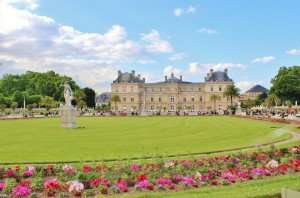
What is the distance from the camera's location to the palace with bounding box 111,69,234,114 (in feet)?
447

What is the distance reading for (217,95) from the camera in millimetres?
133500

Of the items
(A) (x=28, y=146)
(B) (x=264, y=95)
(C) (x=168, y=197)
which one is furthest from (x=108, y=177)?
(B) (x=264, y=95)

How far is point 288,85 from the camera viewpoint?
277 feet

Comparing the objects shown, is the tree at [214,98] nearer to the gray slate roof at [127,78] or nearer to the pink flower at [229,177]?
the gray slate roof at [127,78]

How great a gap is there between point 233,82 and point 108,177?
128207 millimetres

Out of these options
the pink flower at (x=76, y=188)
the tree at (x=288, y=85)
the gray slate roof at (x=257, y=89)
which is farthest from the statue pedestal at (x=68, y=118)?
the gray slate roof at (x=257, y=89)

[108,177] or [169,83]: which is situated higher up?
[169,83]

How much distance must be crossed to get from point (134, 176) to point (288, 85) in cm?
8019

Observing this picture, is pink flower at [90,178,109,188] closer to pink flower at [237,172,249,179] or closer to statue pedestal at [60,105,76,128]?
pink flower at [237,172,249,179]

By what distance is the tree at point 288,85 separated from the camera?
276ft

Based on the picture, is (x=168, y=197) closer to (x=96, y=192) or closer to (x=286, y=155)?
(x=96, y=192)


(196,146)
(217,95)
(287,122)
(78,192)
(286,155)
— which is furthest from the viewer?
(217,95)

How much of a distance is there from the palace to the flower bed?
408ft

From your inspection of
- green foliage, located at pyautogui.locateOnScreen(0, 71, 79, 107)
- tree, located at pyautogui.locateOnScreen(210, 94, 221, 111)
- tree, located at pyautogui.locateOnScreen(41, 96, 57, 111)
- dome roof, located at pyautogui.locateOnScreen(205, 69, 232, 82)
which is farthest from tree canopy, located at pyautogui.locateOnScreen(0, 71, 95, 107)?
dome roof, located at pyautogui.locateOnScreen(205, 69, 232, 82)
